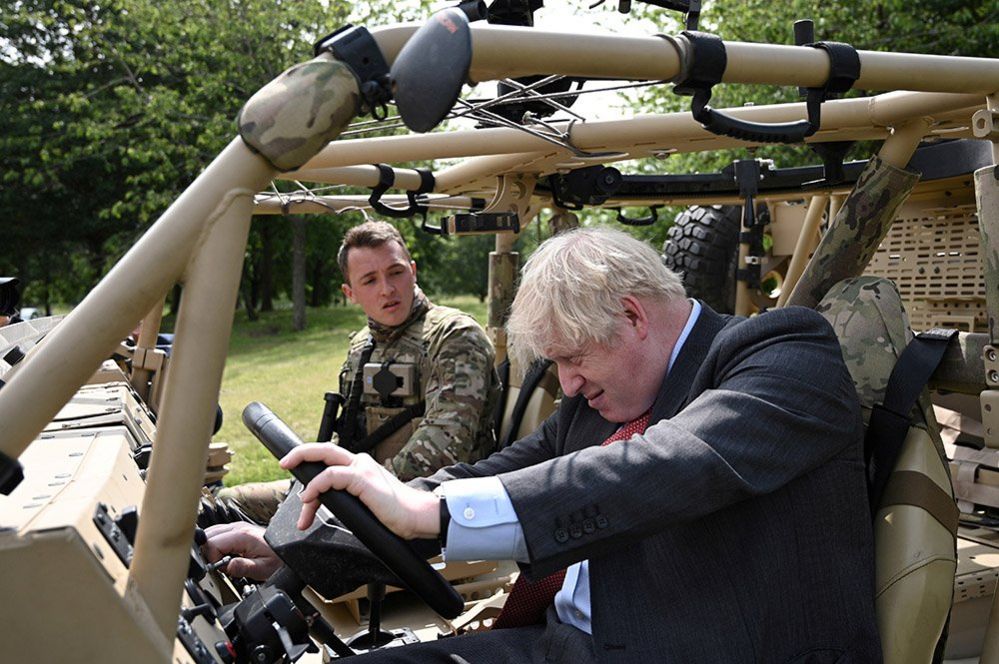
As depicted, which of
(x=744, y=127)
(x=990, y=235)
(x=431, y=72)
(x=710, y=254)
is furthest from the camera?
(x=710, y=254)

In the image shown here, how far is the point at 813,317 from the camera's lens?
1.96 metres

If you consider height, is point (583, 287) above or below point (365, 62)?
below

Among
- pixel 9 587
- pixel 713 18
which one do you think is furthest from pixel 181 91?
pixel 9 587

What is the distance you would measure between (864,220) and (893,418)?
1.95 feet

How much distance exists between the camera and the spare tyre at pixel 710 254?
229 inches

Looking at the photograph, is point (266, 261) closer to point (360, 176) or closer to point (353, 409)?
point (353, 409)

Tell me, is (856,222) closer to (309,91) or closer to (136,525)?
(309,91)

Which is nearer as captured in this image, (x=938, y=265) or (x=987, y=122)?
(x=987, y=122)

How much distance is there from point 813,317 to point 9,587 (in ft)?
4.69

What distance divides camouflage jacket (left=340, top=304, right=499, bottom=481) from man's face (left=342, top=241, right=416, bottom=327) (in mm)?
96

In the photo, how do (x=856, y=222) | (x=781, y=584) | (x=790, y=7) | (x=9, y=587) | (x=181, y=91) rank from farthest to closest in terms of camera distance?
1. (x=181, y=91)
2. (x=790, y=7)
3. (x=856, y=222)
4. (x=781, y=584)
5. (x=9, y=587)

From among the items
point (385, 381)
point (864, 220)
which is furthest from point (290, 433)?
point (385, 381)

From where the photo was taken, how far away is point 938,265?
13.2 ft

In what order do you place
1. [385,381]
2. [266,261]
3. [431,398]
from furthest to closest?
1. [266,261]
2. [385,381]
3. [431,398]
